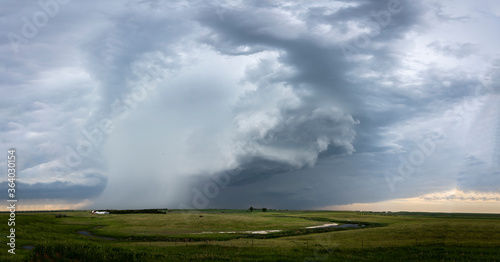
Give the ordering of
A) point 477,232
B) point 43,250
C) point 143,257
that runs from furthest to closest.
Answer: point 477,232 → point 143,257 → point 43,250

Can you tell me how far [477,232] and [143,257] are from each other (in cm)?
5741

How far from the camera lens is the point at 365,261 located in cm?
3691

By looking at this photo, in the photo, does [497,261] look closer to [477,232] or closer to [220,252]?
[477,232]

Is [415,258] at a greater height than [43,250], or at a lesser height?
lesser

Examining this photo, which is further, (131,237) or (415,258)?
(131,237)

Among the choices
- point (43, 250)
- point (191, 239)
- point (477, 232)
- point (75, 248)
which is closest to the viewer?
point (43, 250)

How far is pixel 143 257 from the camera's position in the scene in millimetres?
39406

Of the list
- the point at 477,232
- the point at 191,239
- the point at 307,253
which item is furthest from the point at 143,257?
the point at 477,232

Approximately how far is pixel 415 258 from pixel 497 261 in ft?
26.1

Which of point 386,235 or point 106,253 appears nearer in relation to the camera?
point 106,253

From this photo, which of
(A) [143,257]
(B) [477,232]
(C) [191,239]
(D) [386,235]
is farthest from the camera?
(C) [191,239]

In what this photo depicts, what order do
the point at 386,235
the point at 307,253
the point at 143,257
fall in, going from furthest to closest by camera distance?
the point at 386,235
the point at 307,253
the point at 143,257

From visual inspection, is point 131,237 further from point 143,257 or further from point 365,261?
point 365,261

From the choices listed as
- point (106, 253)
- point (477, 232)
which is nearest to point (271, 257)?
point (106, 253)
